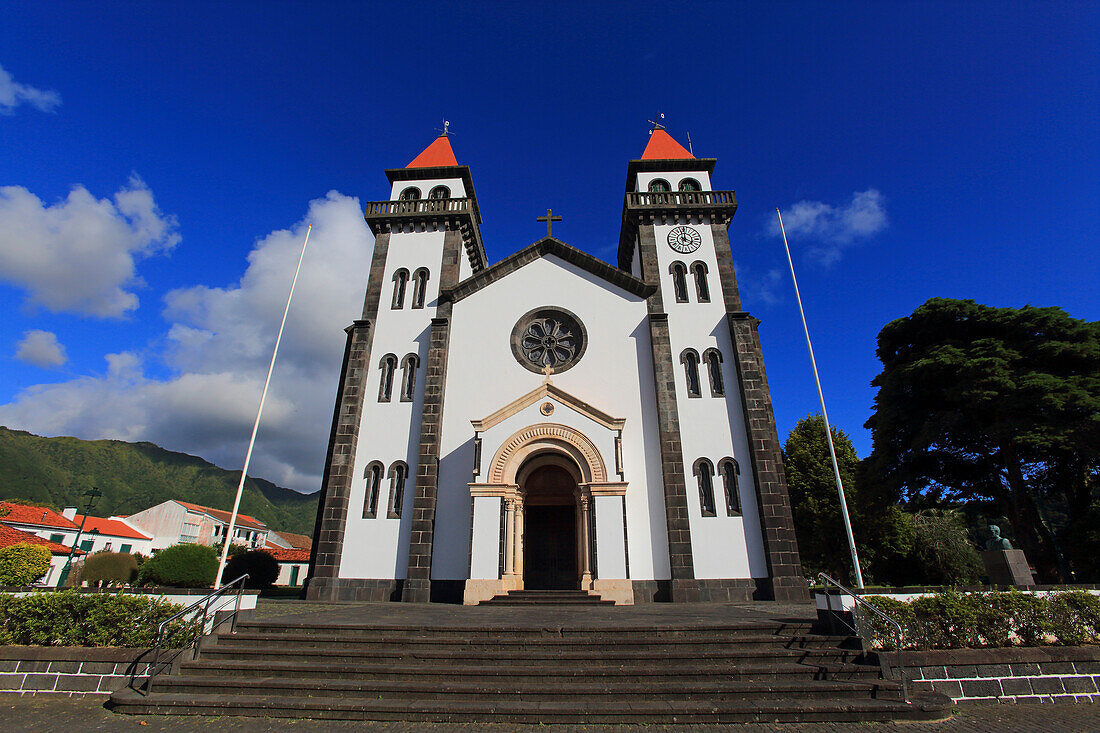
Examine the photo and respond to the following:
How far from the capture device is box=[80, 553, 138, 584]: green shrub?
1927 centimetres

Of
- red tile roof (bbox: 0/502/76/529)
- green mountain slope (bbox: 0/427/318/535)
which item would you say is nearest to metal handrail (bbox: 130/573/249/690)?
red tile roof (bbox: 0/502/76/529)

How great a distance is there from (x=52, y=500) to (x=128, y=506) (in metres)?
12.5

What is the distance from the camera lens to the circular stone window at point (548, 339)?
64.1 ft

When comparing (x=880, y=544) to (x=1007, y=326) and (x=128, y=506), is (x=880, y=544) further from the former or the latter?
(x=128, y=506)

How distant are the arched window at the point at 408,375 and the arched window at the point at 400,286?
8.45ft

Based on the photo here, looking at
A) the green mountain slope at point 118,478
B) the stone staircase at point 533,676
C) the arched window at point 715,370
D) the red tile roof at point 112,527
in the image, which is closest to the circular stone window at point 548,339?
the arched window at point 715,370

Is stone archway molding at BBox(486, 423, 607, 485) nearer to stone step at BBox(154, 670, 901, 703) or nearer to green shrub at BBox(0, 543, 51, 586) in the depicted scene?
stone step at BBox(154, 670, 901, 703)

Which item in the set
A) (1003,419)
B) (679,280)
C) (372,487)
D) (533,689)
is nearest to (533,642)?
(533,689)

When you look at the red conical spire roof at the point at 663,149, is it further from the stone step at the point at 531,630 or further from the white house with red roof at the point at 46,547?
the white house with red roof at the point at 46,547

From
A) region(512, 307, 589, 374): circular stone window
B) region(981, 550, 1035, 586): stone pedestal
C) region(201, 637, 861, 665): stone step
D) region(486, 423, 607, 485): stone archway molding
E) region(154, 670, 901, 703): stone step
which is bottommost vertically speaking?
region(154, 670, 901, 703): stone step

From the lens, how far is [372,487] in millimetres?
18109

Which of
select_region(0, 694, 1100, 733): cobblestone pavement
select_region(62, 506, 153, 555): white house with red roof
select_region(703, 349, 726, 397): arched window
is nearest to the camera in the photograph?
select_region(0, 694, 1100, 733): cobblestone pavement

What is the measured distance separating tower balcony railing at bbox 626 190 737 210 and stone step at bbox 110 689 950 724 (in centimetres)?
1877

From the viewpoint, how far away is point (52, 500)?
83.8 meters
